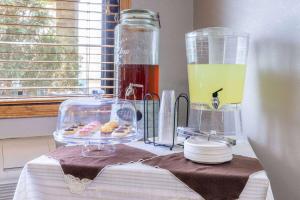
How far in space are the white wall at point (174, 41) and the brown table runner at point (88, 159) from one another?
79 cm

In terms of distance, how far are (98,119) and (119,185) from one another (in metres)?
0.36

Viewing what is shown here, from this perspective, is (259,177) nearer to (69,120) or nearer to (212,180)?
(212,180)

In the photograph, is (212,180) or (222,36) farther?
(222,36)

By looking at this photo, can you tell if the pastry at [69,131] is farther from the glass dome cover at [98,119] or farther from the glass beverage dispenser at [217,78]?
the glass beverage dispenser at [217,78]

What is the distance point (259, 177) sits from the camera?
0.86m

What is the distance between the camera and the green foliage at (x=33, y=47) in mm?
Answer: 1600

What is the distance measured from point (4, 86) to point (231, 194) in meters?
1.24

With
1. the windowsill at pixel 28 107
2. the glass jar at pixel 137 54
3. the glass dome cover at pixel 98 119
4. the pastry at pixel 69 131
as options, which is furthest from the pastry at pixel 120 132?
the windowsill at pixel 28 107

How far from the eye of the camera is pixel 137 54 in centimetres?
146

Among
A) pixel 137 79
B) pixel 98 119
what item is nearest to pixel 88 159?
pixel 98 119

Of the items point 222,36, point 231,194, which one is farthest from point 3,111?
point 231,194

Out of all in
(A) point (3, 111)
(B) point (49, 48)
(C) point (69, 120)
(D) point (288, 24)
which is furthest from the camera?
(B) point (49, 48)

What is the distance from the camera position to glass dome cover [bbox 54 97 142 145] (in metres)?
1.10

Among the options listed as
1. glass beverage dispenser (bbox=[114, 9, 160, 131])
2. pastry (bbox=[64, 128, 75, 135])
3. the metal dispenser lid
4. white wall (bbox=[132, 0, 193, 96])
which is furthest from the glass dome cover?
white wall (bbox=[132, 0, 193, 96])
